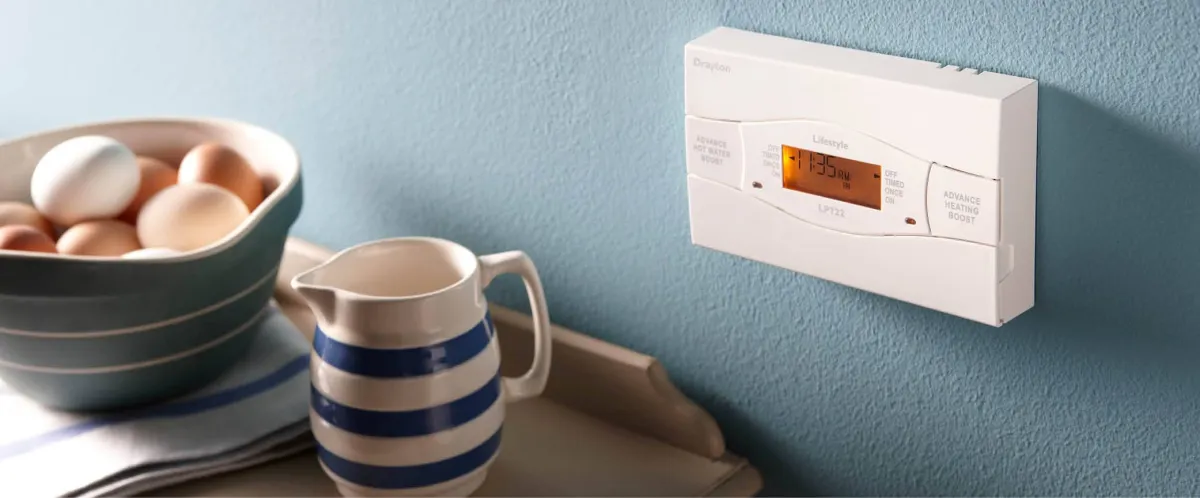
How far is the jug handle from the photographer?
709 millimetres

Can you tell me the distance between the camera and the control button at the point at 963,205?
21.7 inches

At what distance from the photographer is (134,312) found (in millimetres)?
726

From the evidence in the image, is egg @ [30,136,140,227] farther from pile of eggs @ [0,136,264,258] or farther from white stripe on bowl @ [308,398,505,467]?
white stripe on bowl @ [308,398,505,467]

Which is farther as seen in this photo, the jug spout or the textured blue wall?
the jug spout

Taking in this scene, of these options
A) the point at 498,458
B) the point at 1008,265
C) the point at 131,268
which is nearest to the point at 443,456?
the point at 498,458

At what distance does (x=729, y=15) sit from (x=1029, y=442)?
0.26 metres

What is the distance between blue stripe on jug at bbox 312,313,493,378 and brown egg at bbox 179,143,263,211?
18cm

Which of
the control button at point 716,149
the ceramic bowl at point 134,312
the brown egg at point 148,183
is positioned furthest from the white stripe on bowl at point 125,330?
the control button at point 716,149

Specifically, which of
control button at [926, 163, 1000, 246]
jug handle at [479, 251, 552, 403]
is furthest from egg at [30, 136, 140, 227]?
control button at [926, 163, 1000, 246]

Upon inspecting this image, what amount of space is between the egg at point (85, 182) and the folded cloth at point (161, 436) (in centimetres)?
12

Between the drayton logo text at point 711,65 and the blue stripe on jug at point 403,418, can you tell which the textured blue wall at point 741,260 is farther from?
the blue stripe on jug at point 403,418

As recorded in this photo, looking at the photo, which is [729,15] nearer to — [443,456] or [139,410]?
[443,456]

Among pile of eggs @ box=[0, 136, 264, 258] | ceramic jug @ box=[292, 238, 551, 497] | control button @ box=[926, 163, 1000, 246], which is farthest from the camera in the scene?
pile of eggs @ box=[0, 136, 264, 258]

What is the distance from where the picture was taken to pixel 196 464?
2.42 ft
